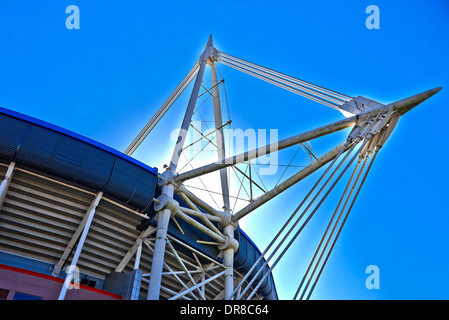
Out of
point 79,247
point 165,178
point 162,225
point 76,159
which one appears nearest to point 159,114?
point 165,178

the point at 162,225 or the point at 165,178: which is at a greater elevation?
the point at 165,178

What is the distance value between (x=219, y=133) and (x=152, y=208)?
9.16 metres

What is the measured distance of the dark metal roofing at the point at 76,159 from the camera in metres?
19.2

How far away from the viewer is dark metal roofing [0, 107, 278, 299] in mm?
19219

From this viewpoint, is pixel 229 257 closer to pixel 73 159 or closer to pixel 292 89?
pixel 73 159

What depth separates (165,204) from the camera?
71.2 ft

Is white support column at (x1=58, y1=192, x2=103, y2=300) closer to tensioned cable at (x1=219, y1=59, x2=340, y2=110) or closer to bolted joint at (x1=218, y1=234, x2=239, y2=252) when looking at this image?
bolted joint at (x1=218, y1=234, x2=239, y2=252)

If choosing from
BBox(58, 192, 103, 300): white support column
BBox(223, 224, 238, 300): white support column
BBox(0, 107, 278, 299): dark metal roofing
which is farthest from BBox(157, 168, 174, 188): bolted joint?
BBox(223, 224, 238, 300): white support column

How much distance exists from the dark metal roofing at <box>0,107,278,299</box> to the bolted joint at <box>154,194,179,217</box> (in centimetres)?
42

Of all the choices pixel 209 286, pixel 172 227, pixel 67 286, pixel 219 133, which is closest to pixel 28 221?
pixel 67 286

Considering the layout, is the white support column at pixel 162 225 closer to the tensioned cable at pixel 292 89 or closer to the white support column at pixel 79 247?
the white support column at pixel 79 247

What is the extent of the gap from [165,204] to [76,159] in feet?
15.8

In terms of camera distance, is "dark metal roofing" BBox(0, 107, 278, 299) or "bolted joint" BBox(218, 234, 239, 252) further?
"bolted joint" BBox(218, 234, 239, 252)

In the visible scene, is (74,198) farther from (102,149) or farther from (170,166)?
(170,166)
